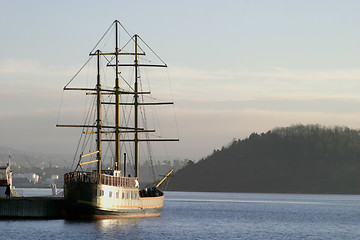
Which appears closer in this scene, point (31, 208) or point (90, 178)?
point (31, 208)

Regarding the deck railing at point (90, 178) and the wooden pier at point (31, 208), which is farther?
the deck railing at point (90, 178)

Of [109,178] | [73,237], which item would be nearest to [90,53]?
[109,178]

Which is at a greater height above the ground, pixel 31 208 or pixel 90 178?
pixel 90 178

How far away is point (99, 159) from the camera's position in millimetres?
108312

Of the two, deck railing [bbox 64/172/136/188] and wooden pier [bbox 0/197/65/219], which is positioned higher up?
deck railing [bbox 64/172/136/188]

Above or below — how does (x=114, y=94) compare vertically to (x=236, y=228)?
above

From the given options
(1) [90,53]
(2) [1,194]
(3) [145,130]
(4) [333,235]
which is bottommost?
(4) [333,235]

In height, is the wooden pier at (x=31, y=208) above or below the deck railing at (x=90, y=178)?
below

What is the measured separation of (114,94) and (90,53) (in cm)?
965

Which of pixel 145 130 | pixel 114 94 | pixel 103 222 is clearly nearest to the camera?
pixel 103 222

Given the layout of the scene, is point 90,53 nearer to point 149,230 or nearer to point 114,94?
point 114,94

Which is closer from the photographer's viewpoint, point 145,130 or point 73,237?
point 73,237

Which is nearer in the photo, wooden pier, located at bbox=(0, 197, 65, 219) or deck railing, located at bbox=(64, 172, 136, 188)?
wooden pier, located at bbox=(0, 197, 65, 219)

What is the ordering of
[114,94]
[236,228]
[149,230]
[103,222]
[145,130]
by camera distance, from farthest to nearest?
[145,130] < [114,94] < [236,228] < [103,222] < [149,230]
